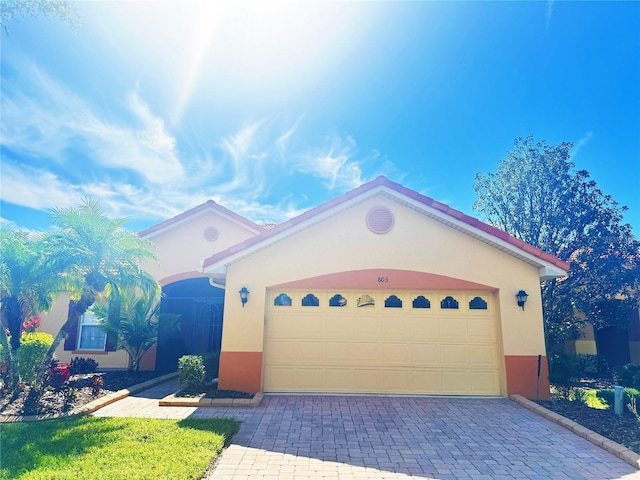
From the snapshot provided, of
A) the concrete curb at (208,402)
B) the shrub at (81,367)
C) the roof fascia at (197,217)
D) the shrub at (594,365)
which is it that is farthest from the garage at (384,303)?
the shrub at (594,365)

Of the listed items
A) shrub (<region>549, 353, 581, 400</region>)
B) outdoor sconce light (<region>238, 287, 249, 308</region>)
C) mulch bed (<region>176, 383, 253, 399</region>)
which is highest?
outdoor sconce light (<region>238, 287, 249, 308</region>)

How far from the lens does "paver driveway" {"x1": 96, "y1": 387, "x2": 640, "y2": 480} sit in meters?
5.74

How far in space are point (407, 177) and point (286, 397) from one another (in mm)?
8671

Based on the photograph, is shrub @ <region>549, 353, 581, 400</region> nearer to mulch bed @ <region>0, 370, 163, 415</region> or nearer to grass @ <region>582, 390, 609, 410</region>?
grass @ <region>582, 390, 609, 410</region>

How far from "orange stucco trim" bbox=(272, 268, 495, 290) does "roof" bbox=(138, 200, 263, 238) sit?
18.7 ft

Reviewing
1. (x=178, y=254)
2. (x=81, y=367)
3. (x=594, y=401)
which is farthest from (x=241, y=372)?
(x=594, y=401)

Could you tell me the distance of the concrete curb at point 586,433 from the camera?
6254mm

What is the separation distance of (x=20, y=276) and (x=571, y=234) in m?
17.0

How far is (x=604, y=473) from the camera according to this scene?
5.79 metres

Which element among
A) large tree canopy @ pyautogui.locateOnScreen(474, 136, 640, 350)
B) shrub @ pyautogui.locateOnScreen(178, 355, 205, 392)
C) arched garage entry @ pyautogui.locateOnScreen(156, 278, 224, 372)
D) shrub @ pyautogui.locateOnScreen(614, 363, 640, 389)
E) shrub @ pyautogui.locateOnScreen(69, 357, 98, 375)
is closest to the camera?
shrub @ pyautogui.locateOnScreen(178, 355, 205, 392)

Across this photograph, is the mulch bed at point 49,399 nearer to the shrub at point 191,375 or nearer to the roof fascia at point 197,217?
the shrub at point 191,375

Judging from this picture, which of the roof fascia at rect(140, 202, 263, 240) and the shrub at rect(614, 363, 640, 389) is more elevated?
the roof fascia at rect(140, 202, 263, 240)

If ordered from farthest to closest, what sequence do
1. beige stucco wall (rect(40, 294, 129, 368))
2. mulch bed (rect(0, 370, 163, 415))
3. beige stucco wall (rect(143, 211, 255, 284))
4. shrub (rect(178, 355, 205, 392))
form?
beige stucco wall (rect(143, 211, 255, 284)), beige stucco wall (rect(40, 294, 129, 368)), shrub (rect(178, 355, 205, 392)), mulch bed (rect(0, 370, 163, 415))

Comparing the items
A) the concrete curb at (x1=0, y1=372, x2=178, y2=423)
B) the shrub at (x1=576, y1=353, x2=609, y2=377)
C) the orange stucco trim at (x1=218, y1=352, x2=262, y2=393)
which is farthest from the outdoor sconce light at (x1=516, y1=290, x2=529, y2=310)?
the concrete curb at (x1=0, y1=372, x2=178, y2=423)
